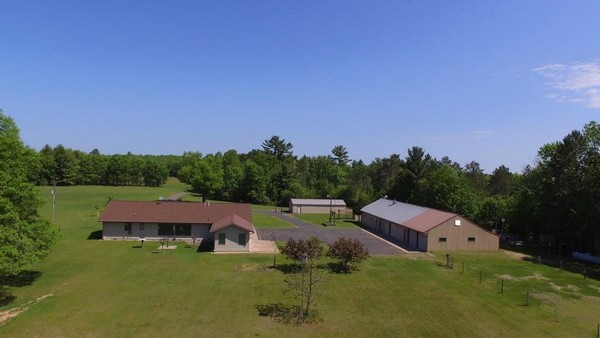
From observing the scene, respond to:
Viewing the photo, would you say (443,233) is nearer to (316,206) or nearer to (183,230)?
(183,230)

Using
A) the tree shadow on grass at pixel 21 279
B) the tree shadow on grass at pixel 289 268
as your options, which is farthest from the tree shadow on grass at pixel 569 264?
the tree shadow on grass at pixel 21 279

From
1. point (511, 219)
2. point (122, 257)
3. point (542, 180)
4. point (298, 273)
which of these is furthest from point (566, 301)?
point (122, 257)

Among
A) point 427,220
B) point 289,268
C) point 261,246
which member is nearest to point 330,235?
point 261,246

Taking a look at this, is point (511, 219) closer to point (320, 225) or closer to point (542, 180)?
point (542, 180)

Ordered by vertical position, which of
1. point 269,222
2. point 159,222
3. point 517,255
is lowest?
point 517,255

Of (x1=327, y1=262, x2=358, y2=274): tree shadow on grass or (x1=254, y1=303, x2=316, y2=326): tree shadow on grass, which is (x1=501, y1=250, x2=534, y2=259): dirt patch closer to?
(x1=327, y1=262, x2=358, y2=274): tree shadow on grass


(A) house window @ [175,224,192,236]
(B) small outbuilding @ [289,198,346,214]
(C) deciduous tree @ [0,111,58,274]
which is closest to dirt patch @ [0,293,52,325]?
(C) deciduous tree @ [0,111,58,274]

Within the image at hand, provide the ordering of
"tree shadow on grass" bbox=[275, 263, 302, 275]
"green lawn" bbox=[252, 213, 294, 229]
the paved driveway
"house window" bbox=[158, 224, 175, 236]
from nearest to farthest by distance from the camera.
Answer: "tree shadow on grass" bbox=[275, 263, 302, 275] → the paved driveway → "house window" bbox=[158, 224, 175, 236] → "green lawn" bbox=[252, 213, 294, 229]
